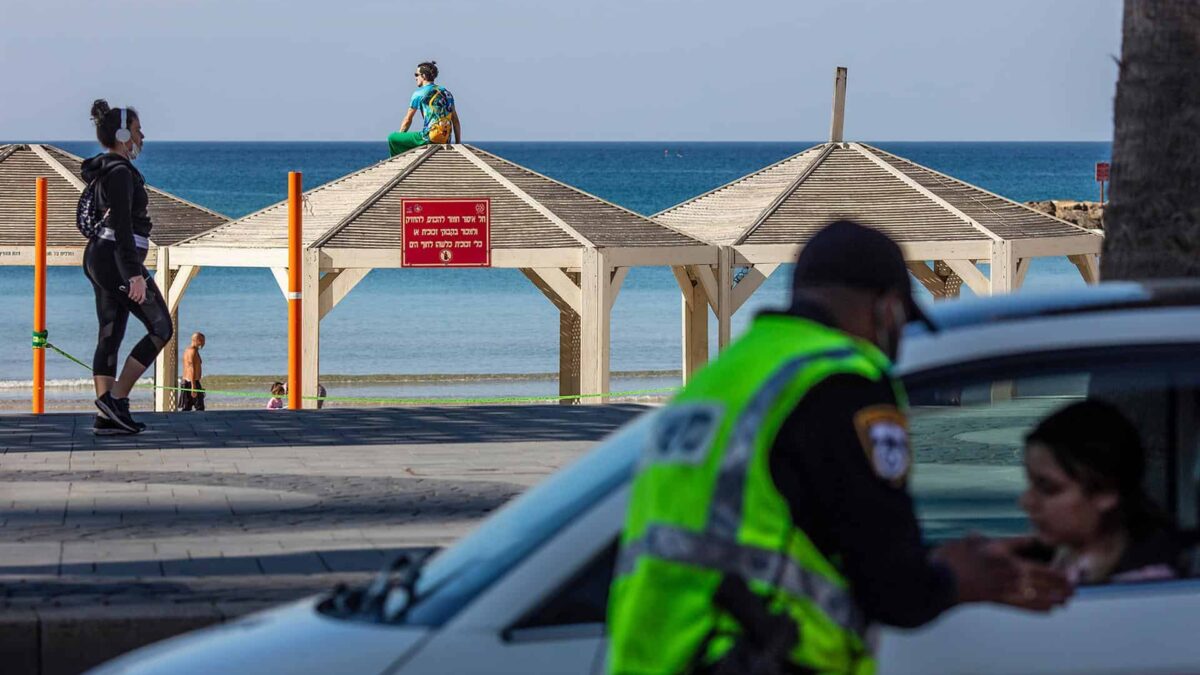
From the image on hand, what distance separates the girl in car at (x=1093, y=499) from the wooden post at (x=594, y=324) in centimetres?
1405

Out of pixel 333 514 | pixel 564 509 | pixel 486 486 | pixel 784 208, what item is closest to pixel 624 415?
pixel 486 486

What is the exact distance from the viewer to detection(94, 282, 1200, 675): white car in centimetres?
324

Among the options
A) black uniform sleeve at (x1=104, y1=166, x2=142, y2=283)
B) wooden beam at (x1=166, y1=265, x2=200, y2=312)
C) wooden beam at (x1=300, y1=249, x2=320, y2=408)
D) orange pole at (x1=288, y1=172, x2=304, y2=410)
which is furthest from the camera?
wooden beam at (x1=166, y1=265, x2=200, y2=312)

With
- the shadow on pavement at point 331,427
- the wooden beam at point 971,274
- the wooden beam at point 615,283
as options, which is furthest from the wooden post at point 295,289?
the wooden beam at point 971,274

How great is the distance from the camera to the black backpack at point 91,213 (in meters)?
11.1

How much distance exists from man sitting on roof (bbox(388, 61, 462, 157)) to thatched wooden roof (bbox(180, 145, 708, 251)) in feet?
0.98

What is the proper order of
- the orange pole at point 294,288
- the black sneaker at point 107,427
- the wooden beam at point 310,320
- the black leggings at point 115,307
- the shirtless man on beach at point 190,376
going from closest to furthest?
the black leggings at point 115,307, the black sneaker at point 107,427, the orange pole at point 294,288, the wooden beam at point 310,320, the shirtless man on beach at point 190,376

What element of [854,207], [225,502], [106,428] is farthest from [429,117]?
[225,502]

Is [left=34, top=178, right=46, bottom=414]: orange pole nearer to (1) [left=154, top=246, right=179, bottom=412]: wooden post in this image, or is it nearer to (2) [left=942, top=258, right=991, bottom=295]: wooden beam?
(1) [left=154, top=246, right=179, bottom=412]: wooden post

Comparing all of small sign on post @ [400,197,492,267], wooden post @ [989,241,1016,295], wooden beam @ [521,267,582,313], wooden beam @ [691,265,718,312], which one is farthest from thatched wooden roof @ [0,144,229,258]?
wooden post @ [989,241,1016,295]

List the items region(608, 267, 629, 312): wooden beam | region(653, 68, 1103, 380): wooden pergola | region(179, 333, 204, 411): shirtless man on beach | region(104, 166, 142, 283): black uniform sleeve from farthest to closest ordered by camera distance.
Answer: region(179, 333, 204, 411): shirtless man on beach
region(653, 68, 1103, 380): wooden pergola
region(608, 267, 629, 312): wooden beam
region(104, 166, 142, 283): black uniform sleeve

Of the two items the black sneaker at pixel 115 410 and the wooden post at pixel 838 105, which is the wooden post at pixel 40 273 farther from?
the wooden post at pixel 838 105

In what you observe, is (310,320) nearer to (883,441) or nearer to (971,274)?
(971,274)

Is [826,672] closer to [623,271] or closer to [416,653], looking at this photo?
[416,653]
